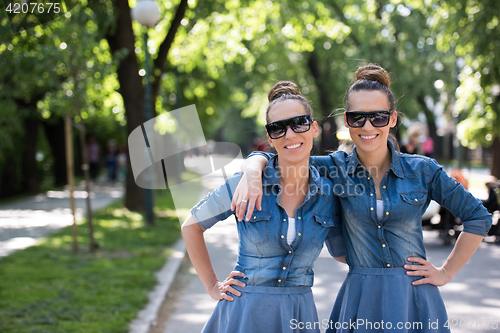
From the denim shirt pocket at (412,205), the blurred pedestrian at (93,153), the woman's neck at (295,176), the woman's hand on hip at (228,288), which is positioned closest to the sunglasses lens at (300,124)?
the woman's neck at (295,176)

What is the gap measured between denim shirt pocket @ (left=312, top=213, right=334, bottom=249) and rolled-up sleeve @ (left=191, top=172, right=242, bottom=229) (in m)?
0.42

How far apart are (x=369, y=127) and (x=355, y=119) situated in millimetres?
87

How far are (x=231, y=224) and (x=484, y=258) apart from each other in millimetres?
6409

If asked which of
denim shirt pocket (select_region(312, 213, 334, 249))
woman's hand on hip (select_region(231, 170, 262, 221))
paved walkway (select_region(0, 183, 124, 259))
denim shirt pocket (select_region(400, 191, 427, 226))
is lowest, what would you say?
paved walkway (select_region(0, 183, 124, 259))

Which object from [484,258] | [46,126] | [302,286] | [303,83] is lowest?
[484,258]

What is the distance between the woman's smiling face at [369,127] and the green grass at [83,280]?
3184 mm

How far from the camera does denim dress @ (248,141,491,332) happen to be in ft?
7.60

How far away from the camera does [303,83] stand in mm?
27312

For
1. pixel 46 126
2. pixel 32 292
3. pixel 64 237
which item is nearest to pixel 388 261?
pixel 32 292

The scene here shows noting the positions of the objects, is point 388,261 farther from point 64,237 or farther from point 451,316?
point 64,237

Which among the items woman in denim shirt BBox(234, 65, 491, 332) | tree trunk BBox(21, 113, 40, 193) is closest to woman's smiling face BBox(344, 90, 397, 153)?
woman in denim shirt BBox(234, 65, 491, 332)

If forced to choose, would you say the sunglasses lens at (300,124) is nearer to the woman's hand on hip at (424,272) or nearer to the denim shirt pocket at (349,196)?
the denim shirt pocket at (349,196)

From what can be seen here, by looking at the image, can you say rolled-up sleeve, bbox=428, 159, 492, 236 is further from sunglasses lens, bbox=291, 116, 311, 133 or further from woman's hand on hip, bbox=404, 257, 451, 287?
sunglasses lens, bbox=291, 116, 311, 133

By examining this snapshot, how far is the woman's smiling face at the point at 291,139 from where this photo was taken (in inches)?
93.2
